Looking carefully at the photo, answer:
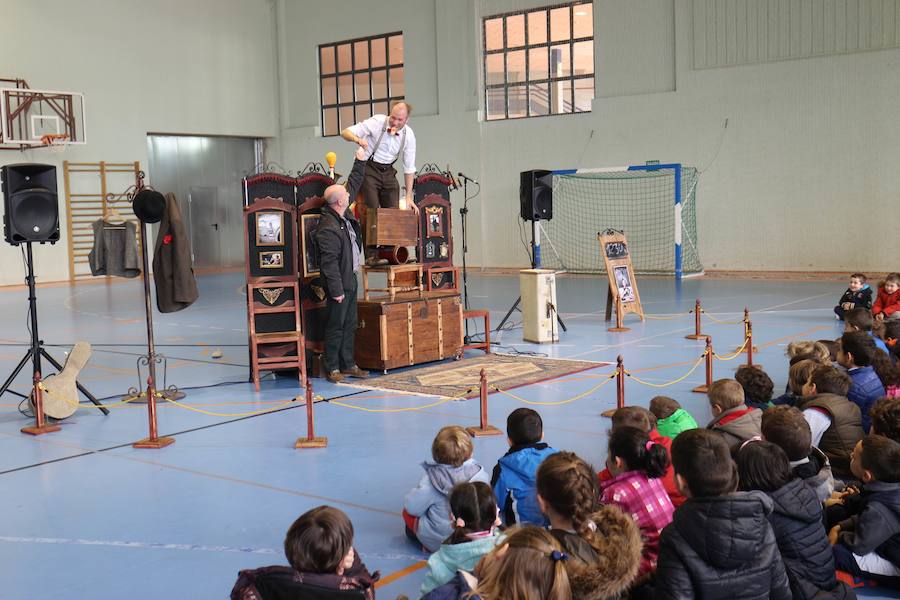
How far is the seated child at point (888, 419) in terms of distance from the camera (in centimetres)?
408

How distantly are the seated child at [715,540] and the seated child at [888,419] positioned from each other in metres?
1.33

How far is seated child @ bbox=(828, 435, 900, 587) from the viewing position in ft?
12.1

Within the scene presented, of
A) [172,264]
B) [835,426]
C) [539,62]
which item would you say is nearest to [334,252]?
[172,264]

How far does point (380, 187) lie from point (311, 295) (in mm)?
1469

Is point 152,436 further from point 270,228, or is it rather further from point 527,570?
point 527,570

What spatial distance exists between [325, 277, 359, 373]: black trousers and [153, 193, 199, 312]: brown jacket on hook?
138cm

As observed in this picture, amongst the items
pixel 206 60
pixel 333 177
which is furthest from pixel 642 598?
pixel 206 60

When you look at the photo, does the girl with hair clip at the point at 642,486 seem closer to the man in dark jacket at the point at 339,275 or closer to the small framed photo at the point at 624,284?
the man in dark jacket at the point at 339,275

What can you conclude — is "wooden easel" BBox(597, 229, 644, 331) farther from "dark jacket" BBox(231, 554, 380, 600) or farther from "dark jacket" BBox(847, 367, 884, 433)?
"dark jacket" BBox(231, 554, 380, 600)

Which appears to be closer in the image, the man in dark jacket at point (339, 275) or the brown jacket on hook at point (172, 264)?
the brown jacket on hook at point (172, 264)

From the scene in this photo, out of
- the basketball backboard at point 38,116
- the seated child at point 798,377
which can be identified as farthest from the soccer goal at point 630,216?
the seated child at point 798,377

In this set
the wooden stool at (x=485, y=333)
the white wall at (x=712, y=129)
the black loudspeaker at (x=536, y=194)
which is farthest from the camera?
the white wall at (x=712, y=129)

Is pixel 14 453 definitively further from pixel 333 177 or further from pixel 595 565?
pixel 595 565

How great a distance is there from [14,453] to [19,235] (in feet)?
6.70
